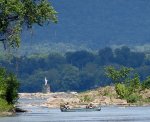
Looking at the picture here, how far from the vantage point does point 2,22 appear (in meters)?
82.5

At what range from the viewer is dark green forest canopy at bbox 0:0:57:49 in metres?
81.4

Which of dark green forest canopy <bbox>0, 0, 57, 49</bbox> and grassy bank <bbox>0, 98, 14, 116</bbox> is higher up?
dark green forest canopy <bbox>0, 0, 57, 49</bbox>

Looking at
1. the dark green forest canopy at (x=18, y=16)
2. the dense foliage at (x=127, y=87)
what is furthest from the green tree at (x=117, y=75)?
the dark green forest canopy at (x=18, y=16)

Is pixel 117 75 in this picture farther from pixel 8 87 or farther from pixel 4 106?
pixel 4 106

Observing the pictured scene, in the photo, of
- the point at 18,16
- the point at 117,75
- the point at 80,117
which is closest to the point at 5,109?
the point at 80,117

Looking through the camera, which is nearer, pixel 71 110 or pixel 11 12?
pixel 11 12

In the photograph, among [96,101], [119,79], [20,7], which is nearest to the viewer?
[20,7]

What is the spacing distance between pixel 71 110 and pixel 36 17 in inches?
1608

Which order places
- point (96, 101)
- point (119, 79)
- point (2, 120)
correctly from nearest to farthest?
point (2, 120) → point (96, 101) → point (119, 79)

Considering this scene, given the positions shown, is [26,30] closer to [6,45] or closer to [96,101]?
[6,45]

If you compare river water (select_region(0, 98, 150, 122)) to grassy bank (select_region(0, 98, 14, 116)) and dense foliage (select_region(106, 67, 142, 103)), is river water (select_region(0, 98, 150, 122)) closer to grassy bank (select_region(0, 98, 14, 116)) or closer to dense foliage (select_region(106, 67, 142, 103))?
grassy bank (select_region(0, 98, 14, 116))

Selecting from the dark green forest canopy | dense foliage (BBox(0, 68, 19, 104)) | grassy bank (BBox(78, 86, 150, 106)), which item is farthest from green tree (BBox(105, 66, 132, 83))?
the dark green forest canopy

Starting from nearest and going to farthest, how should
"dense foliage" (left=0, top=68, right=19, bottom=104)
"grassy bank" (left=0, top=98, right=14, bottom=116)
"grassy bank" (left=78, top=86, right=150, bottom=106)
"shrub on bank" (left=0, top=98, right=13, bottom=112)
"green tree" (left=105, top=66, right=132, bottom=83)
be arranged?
"grassy bank" (left=0, top=98, right=14, bottom=116) → "shrub on bank" (left=0, top=98, right=13, bottom=112) → "dense foliage" (left=0, top=68, right=19, bottom=104) → "grassy bank" (left=78, top=86, right=150, bottom=106) → "green tree" (left=105, top=66, right=132, bottom=83)

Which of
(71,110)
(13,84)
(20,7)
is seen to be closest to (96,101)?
(71,110)
